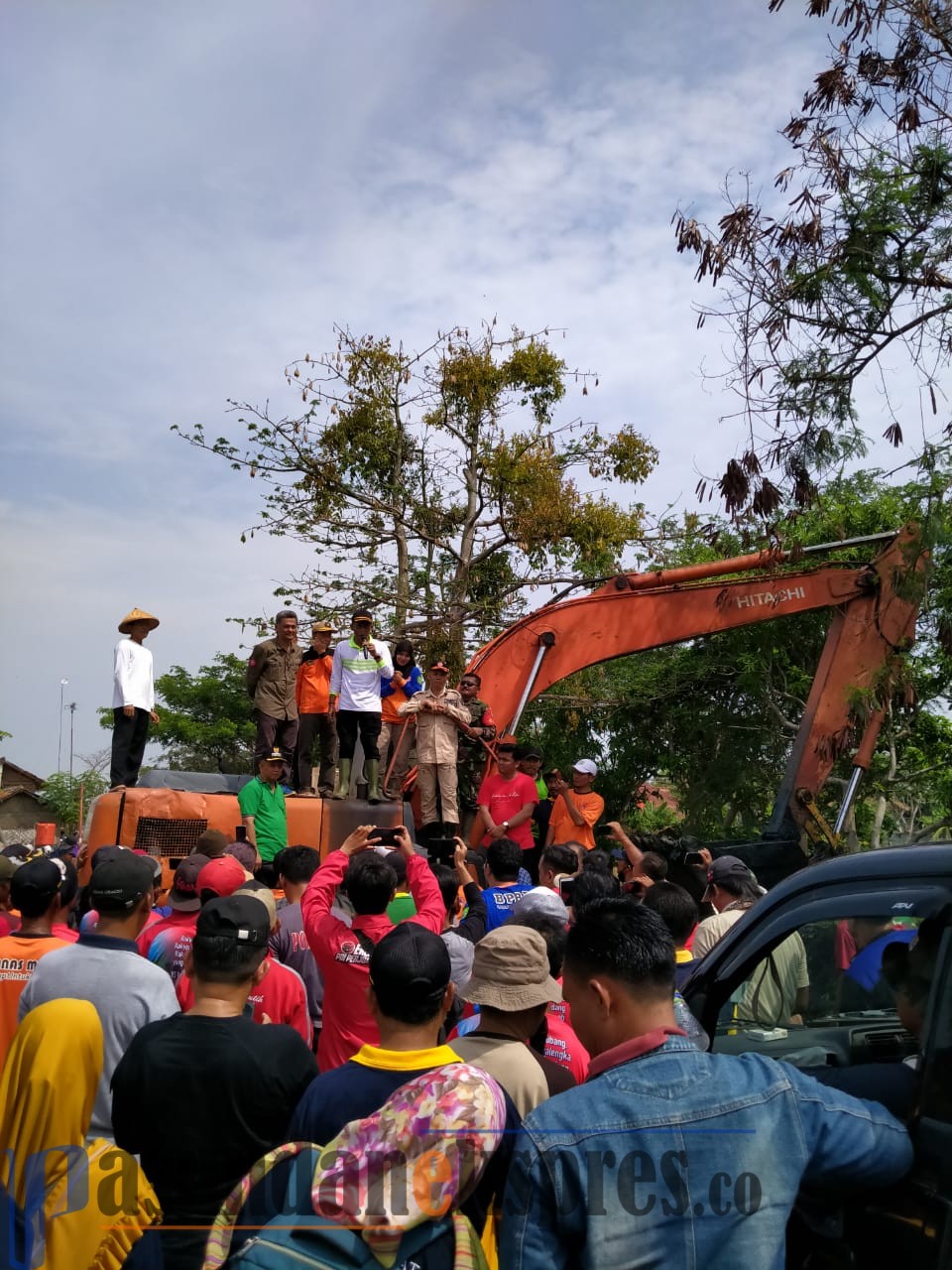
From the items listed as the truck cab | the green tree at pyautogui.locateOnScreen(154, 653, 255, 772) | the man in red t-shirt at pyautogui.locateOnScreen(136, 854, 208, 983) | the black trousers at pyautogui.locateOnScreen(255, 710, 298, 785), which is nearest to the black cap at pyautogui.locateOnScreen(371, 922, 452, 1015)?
the truck cab

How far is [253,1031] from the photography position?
2.90m

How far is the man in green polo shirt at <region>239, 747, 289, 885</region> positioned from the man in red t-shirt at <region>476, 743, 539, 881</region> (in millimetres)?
2093

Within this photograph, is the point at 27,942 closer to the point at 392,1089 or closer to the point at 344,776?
the point at 392,1089

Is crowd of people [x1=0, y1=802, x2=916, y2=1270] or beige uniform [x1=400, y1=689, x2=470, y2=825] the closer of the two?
crowd of people [x1=0, y1=802, x2=916, y2=1270]

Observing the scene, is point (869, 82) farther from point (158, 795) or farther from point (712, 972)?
point (158, 795)

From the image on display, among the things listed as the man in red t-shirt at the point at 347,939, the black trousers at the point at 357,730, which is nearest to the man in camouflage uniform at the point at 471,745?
the black trousers at the point at 357,730

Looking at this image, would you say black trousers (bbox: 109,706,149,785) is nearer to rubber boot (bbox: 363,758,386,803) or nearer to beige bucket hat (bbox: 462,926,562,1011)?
rubber boot (bbox: 363,758,386,803)

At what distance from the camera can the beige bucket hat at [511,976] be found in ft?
9.91

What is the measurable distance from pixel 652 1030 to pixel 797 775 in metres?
8.80

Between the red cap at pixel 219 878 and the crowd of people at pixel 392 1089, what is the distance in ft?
0.06

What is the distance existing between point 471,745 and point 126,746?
3593mm

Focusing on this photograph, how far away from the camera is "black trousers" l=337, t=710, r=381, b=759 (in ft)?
32.8

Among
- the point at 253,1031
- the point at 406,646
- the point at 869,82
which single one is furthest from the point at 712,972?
the point at 406,646

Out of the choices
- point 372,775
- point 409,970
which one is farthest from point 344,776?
point 409,970
